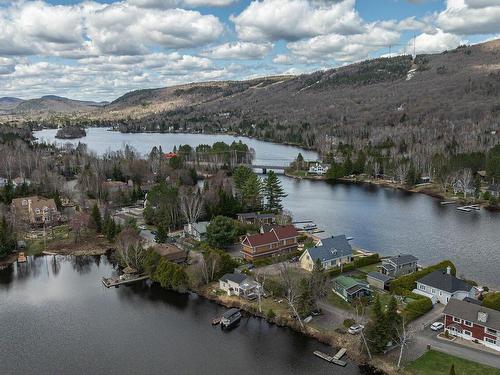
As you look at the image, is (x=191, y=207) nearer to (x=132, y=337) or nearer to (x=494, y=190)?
(x=132, y=337)

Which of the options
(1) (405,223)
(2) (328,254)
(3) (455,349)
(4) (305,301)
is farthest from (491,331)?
(1) (405,223)

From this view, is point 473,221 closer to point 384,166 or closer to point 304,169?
point 384,166

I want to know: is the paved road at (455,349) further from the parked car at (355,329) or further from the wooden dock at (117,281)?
the wooden dock at (117,281)

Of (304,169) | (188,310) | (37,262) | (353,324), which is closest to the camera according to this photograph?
(353,324)

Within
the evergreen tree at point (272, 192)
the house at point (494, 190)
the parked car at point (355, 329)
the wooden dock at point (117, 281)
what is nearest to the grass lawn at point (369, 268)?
the parked car at point (355, 329)

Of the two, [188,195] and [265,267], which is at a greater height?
[188,195]

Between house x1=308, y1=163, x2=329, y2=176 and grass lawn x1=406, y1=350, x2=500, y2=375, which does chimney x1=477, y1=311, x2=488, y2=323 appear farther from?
house x1=308, y1=163, x2=329, y2=176


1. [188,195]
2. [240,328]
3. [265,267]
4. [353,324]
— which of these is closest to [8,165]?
[188,195]
